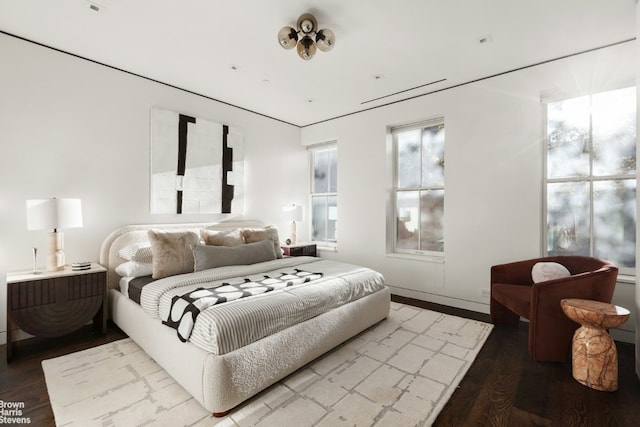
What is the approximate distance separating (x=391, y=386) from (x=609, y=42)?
11.9 ft

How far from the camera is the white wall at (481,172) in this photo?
300 cm

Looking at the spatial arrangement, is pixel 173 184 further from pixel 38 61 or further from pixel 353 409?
pixel 353 409

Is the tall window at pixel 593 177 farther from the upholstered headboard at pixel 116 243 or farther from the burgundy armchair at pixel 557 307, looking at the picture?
the upholstered headboard at pixel 116 243

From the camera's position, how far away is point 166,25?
2.47 m

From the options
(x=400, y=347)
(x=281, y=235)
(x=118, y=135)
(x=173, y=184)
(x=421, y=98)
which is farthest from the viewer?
(x=281, y=235)

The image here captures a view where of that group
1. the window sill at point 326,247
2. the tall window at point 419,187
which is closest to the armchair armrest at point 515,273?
the tall window at point 419,187

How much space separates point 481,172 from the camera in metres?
3.53

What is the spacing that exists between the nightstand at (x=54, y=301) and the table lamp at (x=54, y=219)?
0.14 m

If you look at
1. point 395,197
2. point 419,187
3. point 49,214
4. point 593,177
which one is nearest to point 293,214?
point 395,197

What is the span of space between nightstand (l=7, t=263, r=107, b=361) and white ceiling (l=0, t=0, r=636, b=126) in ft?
7.06

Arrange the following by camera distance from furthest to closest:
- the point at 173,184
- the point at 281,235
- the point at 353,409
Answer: the point at 281,235 < the point at 173,184 < the point at 353,409

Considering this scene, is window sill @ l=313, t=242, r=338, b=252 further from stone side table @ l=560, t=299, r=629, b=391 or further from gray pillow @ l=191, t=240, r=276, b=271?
stone side table @ l=560, t=299, r=629, b=391

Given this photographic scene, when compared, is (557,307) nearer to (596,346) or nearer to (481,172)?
(596,346)

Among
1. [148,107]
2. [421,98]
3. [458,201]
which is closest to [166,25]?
[148,107]
